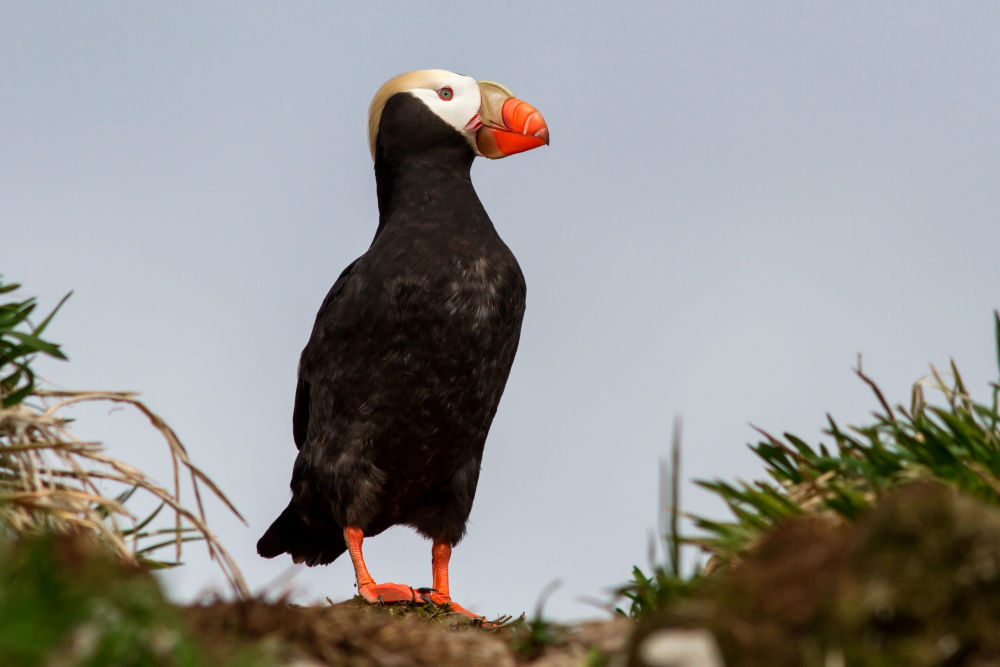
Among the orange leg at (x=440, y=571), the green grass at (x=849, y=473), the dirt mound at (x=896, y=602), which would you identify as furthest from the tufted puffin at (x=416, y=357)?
the dirt mound at (x=896, y=602)

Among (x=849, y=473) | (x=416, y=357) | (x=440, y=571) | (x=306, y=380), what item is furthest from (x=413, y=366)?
(x=849, y=473)

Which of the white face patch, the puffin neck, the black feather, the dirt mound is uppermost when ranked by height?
the white face patch

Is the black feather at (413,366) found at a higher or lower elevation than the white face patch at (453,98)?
lower

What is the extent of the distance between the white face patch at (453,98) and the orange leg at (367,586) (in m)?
2.14

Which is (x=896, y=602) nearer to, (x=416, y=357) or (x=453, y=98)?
(x=416, y=357)

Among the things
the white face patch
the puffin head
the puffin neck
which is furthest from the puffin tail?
the white face patch

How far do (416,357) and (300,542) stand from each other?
1467 millimetres

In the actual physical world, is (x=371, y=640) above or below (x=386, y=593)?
below

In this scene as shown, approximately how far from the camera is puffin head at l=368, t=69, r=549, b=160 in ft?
20.3

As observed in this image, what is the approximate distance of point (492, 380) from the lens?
567 cm

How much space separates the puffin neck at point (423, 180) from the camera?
596cm

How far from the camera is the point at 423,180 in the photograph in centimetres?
602

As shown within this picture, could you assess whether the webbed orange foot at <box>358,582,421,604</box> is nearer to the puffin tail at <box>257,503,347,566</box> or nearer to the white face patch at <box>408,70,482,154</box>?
the puffin tail at <box>257,503,347,566</box>

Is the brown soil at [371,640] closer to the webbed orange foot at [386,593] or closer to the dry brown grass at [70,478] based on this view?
the dry brown grass at [70,478]
